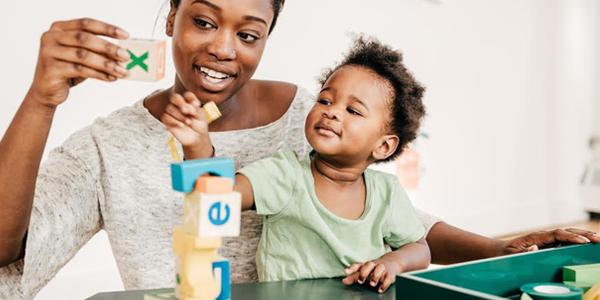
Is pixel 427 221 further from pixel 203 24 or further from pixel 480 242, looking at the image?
pixel 203 24

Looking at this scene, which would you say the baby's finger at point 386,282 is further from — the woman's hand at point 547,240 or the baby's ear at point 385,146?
the baby's ear at point 385,146

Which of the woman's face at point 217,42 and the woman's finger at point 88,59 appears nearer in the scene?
the woman's finger at point 88,59

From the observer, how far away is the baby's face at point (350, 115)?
1.17m

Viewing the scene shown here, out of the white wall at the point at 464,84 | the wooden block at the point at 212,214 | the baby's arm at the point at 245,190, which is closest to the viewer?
the wooden block at the point at 212,214

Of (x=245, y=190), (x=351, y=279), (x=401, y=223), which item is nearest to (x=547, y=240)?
(x=401, y=223)

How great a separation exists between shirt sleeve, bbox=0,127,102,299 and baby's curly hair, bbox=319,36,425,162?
0.46 m

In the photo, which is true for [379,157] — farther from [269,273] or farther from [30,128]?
[30,128]

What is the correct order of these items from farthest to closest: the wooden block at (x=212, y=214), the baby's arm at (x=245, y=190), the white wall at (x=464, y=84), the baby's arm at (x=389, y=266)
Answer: the white wall at (x=464, y=84)
the baby's arm at (x=245, y=190)
the baby's arm at (x=389, y=266)
the wooden block at (x=212, y=214)

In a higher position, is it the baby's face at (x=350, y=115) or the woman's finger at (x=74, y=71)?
the woman's finger at (x=74, y=71)

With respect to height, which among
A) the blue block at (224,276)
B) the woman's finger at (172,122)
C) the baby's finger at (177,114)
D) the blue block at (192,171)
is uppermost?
the baby's finger at (177,114)

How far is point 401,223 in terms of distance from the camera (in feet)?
3.89

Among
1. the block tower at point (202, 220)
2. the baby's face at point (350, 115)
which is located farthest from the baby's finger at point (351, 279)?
the block tower at point (202, 220)

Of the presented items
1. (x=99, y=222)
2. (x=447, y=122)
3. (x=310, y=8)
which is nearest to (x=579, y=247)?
(x=99, y=222)

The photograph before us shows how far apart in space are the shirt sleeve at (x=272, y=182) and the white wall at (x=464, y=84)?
4.05ft
